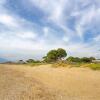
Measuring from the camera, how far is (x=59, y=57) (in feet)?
292

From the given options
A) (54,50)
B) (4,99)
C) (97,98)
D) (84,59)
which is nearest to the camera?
(4,99)

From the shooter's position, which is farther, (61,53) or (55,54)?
(55,54)

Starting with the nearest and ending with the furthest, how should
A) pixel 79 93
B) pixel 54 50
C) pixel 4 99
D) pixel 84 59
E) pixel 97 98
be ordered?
1. pixel 4 99
2. pixel 97 98
3. pixel 79 93
4. pixel 84 59
5. pixel 54 50

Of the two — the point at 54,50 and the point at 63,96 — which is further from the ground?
the point at 54,50

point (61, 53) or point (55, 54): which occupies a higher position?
point (61, 53)

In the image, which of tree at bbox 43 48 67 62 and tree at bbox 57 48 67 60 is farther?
tree at bbox 43 48 67 62

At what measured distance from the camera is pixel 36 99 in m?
12.0

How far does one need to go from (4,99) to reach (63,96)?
143 inches

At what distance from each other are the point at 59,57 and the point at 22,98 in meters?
76.9

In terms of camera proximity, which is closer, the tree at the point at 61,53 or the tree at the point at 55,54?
the tree at the point at 61,53

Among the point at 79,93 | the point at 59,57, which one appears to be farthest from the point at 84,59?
the point at 79,93

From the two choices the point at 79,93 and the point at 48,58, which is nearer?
the point at 79,93

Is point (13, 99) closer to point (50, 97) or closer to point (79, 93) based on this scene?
point (50, 97)

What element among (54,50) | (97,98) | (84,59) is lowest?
(97,98)
